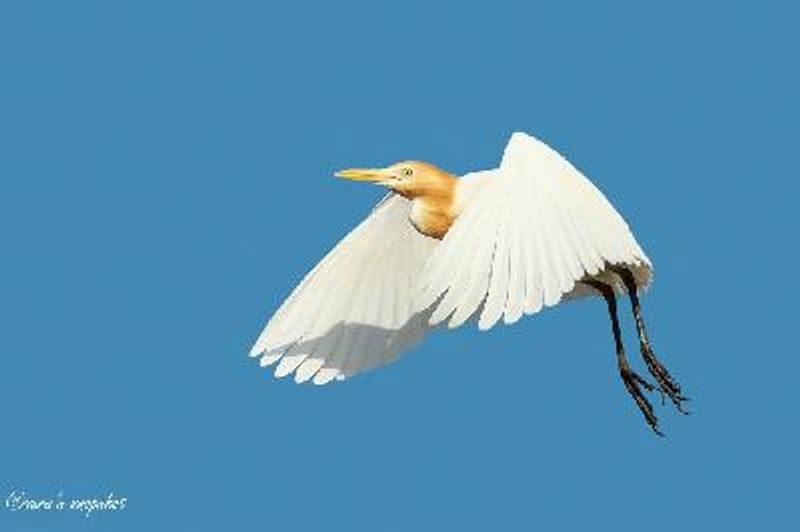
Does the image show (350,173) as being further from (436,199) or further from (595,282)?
(595,282)

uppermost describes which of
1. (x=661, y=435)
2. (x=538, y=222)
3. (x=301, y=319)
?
(x=301, y=319)

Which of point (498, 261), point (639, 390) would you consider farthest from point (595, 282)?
point (498, 261)

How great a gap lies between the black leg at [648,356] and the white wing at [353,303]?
80cm

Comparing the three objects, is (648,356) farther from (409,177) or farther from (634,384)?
(409,177)

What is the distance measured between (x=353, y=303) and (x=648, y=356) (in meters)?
1.10

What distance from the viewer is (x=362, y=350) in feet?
23.8

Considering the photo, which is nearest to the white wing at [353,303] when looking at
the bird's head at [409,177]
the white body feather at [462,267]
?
the white body feather at [462,267]

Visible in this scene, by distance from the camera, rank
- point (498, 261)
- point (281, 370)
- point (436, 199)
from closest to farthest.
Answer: point (498, 261) < point (436, 199) < point (281, 370)

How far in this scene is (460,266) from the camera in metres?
6.05

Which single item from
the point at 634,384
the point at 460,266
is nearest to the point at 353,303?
the point at 634,384

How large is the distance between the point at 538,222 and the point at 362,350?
1.34 metres

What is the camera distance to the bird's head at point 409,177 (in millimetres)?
6586

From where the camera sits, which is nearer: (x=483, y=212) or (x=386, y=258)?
(x=483, y=212)

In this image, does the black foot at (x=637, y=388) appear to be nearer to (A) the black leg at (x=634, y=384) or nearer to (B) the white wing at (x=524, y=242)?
(A) the black leg at (x=634, y=384)
